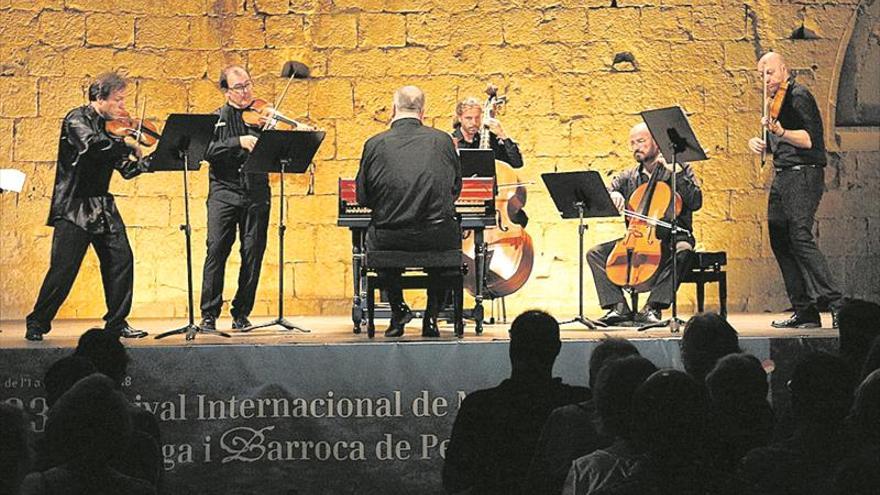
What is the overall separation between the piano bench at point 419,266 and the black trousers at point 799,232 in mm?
2226

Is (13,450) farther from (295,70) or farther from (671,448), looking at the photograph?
(295,70)

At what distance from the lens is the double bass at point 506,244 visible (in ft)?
32.1

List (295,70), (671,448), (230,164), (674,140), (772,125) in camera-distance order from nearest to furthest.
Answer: (671,448) → (674,140) → (772,125) → (230,164) → (295,70)

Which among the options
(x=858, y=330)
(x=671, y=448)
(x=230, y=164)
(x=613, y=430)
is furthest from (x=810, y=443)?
(x=230, y=164)

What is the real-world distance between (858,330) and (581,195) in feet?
11.6

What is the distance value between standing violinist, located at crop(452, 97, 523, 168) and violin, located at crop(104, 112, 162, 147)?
2.31 metres

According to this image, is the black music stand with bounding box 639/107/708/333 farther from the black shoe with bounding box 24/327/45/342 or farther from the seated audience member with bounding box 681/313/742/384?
the black shoe with bounding box 24/327/45/342

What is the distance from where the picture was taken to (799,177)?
343 inches

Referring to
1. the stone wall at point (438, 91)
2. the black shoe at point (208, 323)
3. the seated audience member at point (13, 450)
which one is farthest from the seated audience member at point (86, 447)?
the stone wall at point (438, 91)

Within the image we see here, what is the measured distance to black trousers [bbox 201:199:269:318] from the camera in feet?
29.0

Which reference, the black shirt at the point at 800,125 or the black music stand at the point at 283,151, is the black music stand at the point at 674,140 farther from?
the black music stand at the point at 283,151

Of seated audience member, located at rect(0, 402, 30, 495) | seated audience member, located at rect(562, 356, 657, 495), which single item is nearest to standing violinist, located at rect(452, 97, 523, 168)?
seated audience member, located at rect(562, 356, 657, 495)

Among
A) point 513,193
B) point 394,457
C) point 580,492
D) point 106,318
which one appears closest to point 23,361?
point 106,318

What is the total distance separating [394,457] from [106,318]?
233 centimetres
